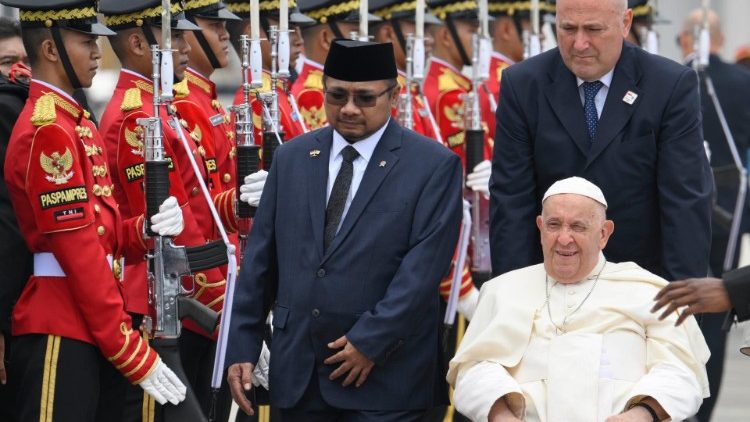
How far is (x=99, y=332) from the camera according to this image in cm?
641

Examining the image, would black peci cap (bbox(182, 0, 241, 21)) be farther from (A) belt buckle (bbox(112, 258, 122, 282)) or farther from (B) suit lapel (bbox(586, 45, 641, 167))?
(B) suit lapel (bbox(586, 45, 641, 167))

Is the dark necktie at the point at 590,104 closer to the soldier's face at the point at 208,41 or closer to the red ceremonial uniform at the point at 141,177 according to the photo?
the red ceremonial uniform at the point at 141,177

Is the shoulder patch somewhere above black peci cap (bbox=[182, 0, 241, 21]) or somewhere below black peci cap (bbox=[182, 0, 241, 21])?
below

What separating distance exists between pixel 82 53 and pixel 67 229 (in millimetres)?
685

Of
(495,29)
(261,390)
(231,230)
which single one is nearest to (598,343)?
(261,390)

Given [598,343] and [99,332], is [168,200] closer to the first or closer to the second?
[99,332]

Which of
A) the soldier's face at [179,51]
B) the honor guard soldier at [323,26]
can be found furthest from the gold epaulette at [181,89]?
the honor guard soldier at [323,26]

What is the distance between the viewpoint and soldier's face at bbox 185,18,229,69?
7.71 meters

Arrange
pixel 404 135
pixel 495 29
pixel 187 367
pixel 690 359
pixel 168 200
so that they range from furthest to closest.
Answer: pixel 495 29 < pixel 187 367 < pixel 168 200 < pixel 404 135 < pixel 690 359

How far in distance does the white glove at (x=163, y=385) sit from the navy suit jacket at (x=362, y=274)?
1.65 ft

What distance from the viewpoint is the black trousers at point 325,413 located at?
5992mm

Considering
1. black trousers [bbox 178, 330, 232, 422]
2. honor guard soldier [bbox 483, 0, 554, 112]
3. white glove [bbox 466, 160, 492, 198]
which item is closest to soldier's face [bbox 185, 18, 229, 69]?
black trousers [bbox 178, 330, 232, 422]

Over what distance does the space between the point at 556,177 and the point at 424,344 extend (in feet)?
2.44

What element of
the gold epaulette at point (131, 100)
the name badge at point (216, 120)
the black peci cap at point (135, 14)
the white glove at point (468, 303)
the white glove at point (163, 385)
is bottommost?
the white glove at point (468, 303)
